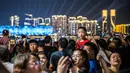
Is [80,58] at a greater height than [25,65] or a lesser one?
lesser

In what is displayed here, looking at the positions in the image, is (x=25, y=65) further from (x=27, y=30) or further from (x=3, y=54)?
(x=27, y=30)

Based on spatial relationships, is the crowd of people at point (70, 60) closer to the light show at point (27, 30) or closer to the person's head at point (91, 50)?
the person's head at point (91, 50)

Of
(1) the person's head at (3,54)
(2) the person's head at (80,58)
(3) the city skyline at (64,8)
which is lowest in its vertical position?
(2) the person's head at (80,58)

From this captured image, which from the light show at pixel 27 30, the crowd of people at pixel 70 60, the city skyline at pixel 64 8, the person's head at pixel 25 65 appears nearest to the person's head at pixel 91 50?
the crowd of people at pixel 70 60

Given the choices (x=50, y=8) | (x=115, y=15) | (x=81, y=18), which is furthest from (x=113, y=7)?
(x=50, y=8)

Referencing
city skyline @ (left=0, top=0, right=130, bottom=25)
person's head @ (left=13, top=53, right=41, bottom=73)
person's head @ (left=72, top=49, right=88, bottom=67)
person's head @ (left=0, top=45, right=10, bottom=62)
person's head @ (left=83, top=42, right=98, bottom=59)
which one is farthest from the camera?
city skyline @ (left=0, top=0, right=130, bottom=25)

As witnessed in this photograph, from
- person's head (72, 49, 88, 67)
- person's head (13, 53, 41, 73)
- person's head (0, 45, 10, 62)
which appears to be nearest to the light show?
person's head (72, 49, 88, 67)

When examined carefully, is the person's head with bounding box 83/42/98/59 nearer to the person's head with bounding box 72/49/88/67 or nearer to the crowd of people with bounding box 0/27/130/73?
the crowd of people with bounding box 0/27/130/73

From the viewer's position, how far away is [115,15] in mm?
27219

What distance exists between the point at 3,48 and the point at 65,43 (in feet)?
6.94

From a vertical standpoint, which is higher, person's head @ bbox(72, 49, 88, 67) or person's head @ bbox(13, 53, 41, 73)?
person's head @ bbox(13, 53, 41, 73)

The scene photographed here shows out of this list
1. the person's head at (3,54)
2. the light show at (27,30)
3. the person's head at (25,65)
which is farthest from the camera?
the light show at (27,30)

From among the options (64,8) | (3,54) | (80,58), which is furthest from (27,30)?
(3,54)

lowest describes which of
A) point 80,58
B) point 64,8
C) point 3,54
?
point 80,58
